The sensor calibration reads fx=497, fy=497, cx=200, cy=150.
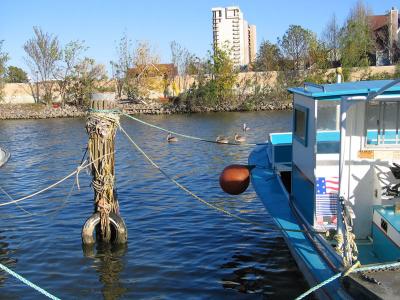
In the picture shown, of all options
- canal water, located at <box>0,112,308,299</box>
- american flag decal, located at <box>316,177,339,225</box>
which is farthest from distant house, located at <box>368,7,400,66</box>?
american flag decal, located at <box>316,177,339,225</box>

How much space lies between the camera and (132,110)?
5769 cm

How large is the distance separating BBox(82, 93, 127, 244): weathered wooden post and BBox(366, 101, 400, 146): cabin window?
521cm

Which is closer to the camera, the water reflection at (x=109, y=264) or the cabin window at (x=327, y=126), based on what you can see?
the cabin window at (x=327, y=126)

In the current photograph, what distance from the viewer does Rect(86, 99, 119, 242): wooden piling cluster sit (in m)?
10.5

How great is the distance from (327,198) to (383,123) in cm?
157

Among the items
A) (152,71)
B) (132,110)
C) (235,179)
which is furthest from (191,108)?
(235,179)

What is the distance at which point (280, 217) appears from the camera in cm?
978

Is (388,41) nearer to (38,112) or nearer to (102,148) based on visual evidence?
(38,112)

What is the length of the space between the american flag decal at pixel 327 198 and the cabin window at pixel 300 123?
3.12 ft

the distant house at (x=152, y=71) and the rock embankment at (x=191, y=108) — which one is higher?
the distant house at (x=152, y=71)

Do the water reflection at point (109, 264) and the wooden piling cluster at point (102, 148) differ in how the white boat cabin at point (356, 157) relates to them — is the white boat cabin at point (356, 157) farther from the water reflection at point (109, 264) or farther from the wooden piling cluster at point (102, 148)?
the wooden piling cluster at point (102, 148)

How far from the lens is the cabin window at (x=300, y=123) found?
9.27 metres

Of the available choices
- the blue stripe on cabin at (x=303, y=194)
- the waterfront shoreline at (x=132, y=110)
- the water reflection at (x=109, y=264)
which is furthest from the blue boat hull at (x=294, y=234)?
the waterfront shoreline at (x=132, y=110)

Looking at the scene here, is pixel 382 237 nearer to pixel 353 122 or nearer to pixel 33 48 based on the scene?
pixel 353 122
